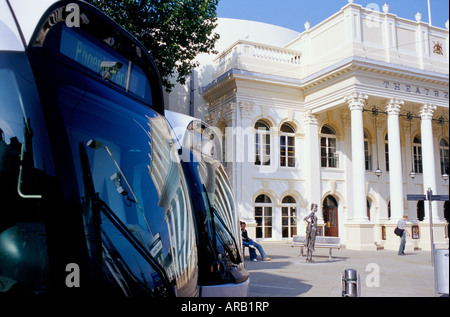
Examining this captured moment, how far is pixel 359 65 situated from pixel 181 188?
17.1m

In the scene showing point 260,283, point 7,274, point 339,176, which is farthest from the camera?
point 339,176

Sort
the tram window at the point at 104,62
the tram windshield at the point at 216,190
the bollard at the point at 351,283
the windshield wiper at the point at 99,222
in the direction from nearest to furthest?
the windshield wiper at the point at 99,222, the tram window at the point at 104,62, the bollard at the point at 351,283, the tram windshield at the point at 216,190

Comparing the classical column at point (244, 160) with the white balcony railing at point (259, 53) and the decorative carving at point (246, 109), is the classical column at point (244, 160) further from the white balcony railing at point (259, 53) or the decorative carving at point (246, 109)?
the white balcony railing at point (259, 53)

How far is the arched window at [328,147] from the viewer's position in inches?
872

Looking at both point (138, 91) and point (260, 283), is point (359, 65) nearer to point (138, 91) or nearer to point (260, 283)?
point (260, 283)

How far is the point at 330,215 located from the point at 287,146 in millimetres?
4346

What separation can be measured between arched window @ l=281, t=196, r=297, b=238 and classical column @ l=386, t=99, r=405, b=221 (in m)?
4.55

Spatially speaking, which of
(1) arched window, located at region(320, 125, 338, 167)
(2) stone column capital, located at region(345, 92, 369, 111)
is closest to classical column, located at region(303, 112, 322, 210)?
(1) arched window, located at region(320, 125, 338, 167)

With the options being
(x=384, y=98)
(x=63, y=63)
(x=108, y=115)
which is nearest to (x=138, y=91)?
(x=108, y=115)

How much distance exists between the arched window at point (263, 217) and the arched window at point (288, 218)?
2.37ft

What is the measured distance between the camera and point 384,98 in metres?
19.6

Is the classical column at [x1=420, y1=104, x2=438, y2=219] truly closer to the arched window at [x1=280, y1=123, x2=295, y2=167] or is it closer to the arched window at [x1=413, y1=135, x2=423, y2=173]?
the arched window at [x1=413, y1=135, x2=423, y2=173]

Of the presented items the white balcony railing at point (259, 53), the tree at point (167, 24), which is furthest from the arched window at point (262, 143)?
the tree at point (167, 24)

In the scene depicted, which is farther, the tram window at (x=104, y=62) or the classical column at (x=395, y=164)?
the classical column at (x=395, y=164)
